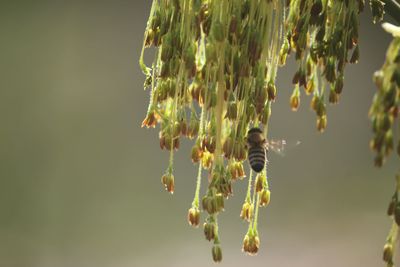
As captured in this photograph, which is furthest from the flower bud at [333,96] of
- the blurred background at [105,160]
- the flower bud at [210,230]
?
the blurred background at [105,160]

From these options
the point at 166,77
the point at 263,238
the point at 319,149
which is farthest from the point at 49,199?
the point at 166,77

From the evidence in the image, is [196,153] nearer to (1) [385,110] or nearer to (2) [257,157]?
(2) [257,157]

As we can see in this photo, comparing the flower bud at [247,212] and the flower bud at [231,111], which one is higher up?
the flower bud at [231,111]

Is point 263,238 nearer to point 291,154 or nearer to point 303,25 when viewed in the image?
point 291,154

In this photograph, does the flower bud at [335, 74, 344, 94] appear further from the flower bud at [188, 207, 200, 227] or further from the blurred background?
the blurred background

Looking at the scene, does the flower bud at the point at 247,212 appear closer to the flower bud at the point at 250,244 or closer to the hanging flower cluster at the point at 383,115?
the flower bud at the point at 250,244
